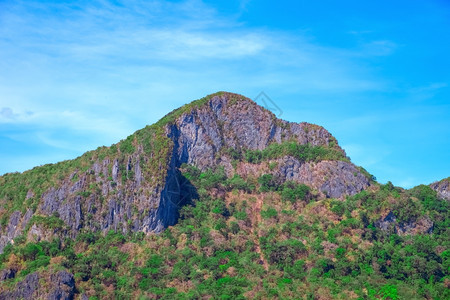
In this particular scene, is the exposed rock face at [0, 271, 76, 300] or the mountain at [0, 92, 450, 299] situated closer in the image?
the exposed rock face at [0, 271, 76, 300]

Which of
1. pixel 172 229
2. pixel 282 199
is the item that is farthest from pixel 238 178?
pixel 172 229

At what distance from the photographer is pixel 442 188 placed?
100438mm

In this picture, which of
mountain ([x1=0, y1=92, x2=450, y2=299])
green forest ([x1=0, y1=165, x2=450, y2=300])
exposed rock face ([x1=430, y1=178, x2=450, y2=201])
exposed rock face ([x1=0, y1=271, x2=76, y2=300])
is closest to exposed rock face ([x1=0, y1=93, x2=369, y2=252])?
mountain ([x1=0, y1=92, x2=450, y2=299])

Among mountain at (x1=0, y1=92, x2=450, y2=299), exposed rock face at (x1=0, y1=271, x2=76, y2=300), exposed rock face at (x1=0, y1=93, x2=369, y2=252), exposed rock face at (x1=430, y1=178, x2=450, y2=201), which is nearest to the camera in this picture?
exposed rock face at (x1=0, y1=271, x2=76, y2=300)

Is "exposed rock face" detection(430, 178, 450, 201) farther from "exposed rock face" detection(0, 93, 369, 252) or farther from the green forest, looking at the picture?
"exposed rock face" detection(0, 93, 369, 252)

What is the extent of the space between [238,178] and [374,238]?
858 inches

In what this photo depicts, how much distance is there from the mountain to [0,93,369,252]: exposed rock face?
158 millimetres

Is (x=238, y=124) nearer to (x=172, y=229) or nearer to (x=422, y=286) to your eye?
(x=172, y=229)

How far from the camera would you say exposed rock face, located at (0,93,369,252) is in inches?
3435

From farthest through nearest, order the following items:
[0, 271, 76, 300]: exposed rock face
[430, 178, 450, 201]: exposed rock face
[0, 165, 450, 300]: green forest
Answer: [430, 178, 450, 201]: exposed rock face
[0, 165, 450, 300]: green forest
[0, 271, 76, 300]: exposed rock face

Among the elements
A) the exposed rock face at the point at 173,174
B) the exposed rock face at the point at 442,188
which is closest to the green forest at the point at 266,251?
the exposed rock face at the point at 173,174

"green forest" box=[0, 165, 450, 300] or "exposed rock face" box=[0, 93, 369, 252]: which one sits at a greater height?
"exposed rock face" box=[0, 93, 369, 252]

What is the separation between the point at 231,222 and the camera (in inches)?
3541

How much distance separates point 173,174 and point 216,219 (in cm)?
852
